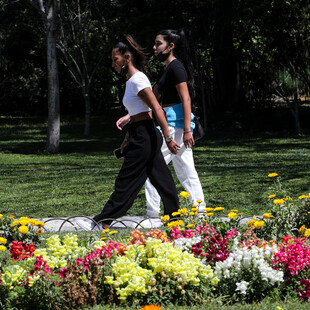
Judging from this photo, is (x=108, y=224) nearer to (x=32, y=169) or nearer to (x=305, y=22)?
(x=32, y=169)

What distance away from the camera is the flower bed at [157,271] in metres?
3.50

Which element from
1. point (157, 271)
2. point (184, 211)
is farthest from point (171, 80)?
point (157, 271)

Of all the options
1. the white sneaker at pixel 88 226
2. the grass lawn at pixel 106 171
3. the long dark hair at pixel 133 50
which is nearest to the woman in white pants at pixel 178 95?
the long dark hair at pixel 133 50

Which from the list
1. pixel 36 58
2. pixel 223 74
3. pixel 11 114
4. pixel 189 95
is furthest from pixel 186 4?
pixel 189 95

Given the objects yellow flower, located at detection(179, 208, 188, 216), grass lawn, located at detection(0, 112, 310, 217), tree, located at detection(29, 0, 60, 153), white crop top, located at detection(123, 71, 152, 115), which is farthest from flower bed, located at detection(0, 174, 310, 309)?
tree, located at detection(29, 0, 60, 153)

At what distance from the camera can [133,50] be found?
6031 mm

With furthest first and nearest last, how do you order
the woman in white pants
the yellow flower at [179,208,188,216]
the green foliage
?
the woman in white pants → the yellow flower at [179,208,188,216] → the green foliage

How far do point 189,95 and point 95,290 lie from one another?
323cm

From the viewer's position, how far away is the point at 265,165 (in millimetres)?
13609

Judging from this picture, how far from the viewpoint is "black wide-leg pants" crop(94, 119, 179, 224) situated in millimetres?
6074

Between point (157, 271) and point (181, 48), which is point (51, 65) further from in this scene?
point (157, 271)

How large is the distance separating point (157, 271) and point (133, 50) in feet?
9.45

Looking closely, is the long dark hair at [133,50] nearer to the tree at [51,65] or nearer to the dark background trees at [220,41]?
the tree at [51,65]

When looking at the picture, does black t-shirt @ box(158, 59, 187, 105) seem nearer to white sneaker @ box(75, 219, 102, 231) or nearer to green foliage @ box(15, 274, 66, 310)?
white sneaker @ box(75, 219, 102, 231)
